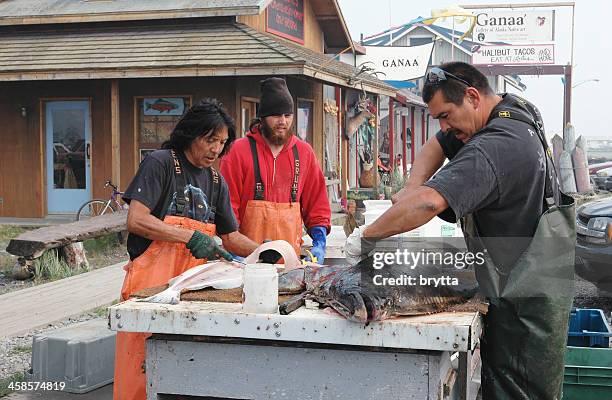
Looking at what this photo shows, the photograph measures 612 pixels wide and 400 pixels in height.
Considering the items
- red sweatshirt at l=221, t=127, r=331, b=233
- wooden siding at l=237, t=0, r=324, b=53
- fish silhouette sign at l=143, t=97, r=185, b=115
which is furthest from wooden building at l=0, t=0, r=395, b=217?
red sweatshirt at l=221, t=127, r=331, b=233

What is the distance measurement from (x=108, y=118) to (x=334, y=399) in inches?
492

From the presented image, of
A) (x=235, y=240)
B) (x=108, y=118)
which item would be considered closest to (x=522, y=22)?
(x=108, y=118)

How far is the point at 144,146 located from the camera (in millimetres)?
14297

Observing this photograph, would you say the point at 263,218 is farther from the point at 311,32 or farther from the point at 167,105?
the point at 311,32

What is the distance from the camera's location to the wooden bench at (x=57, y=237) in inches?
371

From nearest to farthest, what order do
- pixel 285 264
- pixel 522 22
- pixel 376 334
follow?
1. pixel 376 334
2. pixel 285 264
3. pixel 522 22

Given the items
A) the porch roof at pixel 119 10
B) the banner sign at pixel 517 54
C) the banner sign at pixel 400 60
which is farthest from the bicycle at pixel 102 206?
the banner sign at pixel 517 54

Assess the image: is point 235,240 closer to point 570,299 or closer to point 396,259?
point 396,259

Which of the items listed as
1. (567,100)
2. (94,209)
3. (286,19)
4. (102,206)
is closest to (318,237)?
(102,206)

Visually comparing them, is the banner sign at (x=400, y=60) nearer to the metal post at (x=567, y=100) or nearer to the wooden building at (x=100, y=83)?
the wooden building at (x=100, y=83)

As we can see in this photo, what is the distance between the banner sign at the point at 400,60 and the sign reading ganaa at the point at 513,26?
18940mm

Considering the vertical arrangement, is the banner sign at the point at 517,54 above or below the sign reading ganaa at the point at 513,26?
below

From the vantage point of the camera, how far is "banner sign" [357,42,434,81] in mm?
23438

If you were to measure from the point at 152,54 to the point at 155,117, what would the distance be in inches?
56.7
